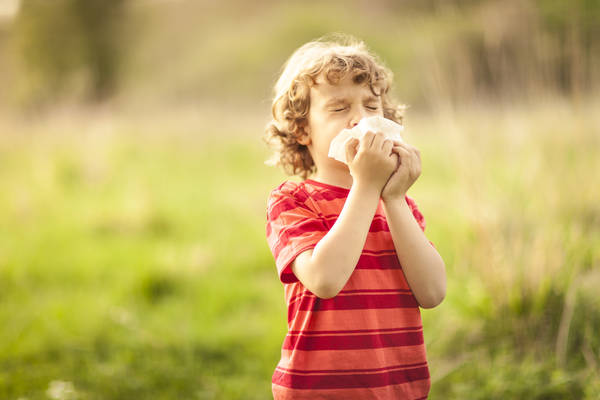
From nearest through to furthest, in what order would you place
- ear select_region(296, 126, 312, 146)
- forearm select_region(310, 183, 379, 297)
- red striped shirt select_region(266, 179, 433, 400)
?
forearm select_region(310, 183, 379, 297) → red striped shirt select_region(266, 179, 433, 400) → ear select_region(296, 126, 312, 146)

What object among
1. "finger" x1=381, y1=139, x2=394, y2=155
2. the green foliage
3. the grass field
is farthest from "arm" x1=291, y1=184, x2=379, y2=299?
the green foliage

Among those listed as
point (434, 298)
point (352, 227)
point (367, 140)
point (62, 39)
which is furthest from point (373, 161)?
point (62, 39)

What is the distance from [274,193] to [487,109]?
2.75 meters

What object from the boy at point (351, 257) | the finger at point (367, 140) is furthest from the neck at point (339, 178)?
the finger at point (367, 140)

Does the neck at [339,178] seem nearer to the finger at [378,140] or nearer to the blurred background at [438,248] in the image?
the finger at [378,140]

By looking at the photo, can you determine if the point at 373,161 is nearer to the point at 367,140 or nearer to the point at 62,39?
the point at 367,140

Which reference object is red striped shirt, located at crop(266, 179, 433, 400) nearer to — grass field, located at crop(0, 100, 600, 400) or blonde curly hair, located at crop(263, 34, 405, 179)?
blonde curly hair, located at crop(263, 34, 405, 179)

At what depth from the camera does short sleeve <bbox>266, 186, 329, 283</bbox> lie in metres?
1.47

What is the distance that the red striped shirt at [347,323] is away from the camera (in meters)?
1.47

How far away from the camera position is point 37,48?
13586 millimetres

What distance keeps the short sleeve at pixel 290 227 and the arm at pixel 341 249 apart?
0.06 m

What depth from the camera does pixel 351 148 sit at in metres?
1.45

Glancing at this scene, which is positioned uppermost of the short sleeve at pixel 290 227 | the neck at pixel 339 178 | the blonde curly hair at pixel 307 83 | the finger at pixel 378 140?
the blonde curly hair at pixel 307 83

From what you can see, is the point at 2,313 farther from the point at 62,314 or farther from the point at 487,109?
the point at 487,109
